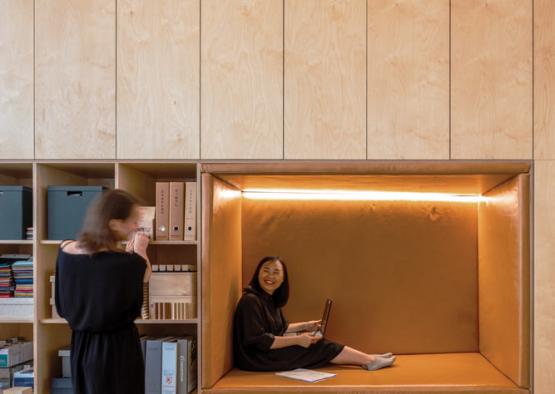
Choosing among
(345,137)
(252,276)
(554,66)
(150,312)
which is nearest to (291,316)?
(252,276)

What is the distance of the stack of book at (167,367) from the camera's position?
3.40 metres

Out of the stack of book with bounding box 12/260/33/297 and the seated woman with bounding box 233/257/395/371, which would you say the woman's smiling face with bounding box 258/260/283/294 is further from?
the stack of book with bounding box 12/260/33/297

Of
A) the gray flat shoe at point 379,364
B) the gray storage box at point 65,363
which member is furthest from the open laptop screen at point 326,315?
the gray storage box at point 65,363

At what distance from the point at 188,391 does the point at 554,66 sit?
8.73 feet

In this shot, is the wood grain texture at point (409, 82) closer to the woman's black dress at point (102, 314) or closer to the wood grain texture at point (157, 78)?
the wood grain texture at point (157, 78)

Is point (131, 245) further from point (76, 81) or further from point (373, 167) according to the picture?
point (373, 167)

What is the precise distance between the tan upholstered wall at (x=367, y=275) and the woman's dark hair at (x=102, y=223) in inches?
66.8

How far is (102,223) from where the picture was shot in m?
2.72

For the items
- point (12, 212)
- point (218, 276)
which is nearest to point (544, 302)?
point (218, 276)

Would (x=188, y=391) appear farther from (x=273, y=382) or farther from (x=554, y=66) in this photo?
(x=554, y=66)

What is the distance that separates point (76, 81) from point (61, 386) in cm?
167

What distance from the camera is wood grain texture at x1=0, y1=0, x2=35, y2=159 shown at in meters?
3.40

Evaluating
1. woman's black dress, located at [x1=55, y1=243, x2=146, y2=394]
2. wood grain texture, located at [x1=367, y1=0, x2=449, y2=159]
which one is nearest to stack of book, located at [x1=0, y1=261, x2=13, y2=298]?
woman's black dress, located at [x1=55, y1=243, x2=146, y2=394]

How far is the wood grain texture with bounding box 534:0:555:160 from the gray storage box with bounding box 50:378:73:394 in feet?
9.28
